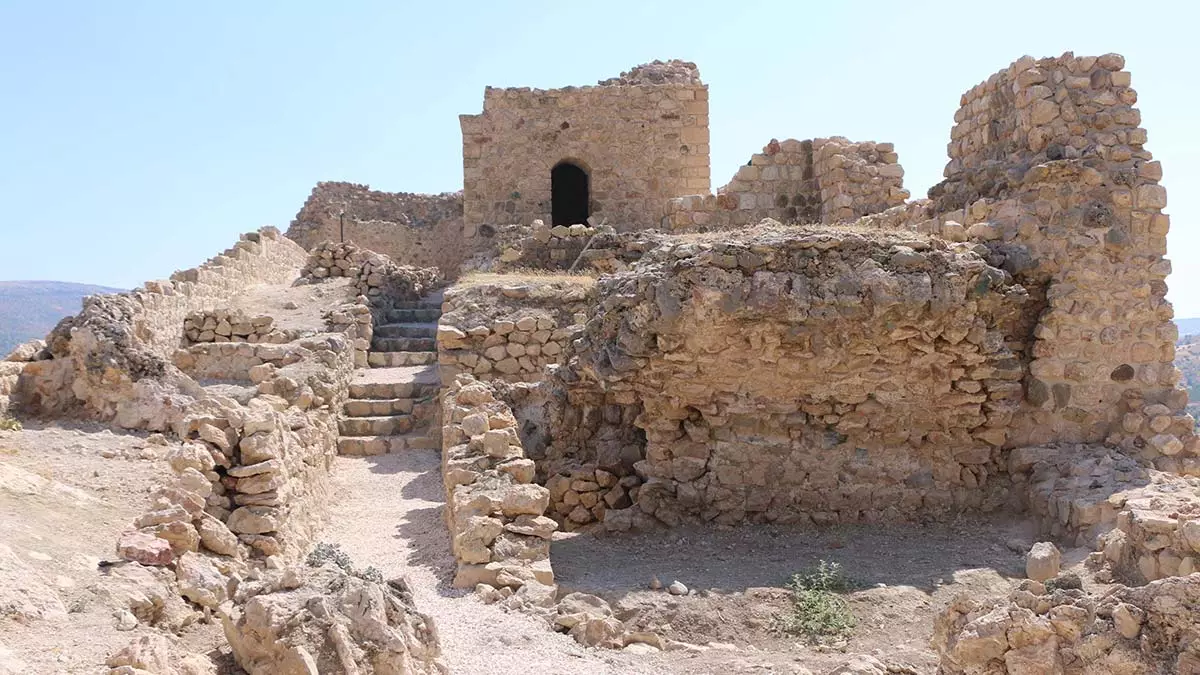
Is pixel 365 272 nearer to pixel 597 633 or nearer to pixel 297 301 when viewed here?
pixel 297 301

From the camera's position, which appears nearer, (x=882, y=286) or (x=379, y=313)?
(x=882, y=286)

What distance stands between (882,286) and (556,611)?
3.75 meters

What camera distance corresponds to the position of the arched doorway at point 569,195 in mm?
21172

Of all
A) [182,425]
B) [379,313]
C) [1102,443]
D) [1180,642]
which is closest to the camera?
[1180,642]

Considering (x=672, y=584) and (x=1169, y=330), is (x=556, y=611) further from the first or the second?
(x=1169, y=330)

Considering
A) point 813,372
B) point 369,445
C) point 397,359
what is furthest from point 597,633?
point 397,359

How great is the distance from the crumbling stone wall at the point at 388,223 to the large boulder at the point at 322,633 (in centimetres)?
2108

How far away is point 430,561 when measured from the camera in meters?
7.39

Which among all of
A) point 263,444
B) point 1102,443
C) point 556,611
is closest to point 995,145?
point 1102,443

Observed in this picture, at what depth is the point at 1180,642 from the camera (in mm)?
4172

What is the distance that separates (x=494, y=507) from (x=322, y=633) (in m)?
2.93

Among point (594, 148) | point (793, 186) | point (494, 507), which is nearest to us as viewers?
point (494, 507)

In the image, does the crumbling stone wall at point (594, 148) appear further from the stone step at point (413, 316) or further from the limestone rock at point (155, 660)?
the limestone rock at point (155, 660)

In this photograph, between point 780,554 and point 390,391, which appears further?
point 390,391
